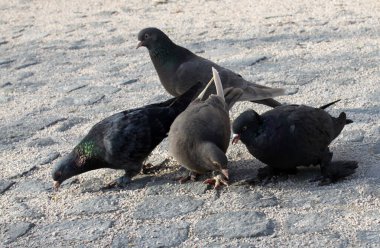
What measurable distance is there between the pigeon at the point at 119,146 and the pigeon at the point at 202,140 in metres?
0.20

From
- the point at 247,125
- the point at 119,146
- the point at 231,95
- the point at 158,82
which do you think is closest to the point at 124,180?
the point at 119,146

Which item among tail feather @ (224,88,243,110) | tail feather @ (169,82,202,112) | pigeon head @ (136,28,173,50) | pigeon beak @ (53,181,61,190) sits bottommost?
pigeon beak @ (53,181,61,190)

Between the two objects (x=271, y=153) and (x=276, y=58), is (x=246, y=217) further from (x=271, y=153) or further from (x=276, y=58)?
(x=276, y=58)

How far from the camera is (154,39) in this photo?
7.03 m

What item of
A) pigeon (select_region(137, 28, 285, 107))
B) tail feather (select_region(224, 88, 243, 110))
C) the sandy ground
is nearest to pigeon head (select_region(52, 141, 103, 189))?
the sandy ground

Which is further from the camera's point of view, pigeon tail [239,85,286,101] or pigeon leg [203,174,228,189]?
pigeon tail [239,85,286,101]

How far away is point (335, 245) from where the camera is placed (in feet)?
13.7

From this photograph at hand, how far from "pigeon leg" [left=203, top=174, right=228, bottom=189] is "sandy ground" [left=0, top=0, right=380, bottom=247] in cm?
8

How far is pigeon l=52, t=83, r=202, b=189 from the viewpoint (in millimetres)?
5375

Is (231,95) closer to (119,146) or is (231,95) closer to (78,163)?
(119,146)

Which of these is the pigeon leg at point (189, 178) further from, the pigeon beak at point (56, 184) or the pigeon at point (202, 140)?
the pigeon beak at point (56, 184)

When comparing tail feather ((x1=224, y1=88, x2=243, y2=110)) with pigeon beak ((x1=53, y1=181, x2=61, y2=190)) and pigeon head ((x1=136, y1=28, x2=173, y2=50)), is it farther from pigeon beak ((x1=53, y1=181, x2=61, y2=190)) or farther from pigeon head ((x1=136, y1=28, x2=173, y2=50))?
pigeon beak ((x1=53, y1=181, x2=61, y2=190))

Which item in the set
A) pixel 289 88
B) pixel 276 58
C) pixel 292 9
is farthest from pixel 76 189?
pixel 292 9

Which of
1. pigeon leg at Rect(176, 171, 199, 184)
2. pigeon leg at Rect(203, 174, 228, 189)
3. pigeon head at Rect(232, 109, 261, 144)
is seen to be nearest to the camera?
pigeon head at Rect(232, 109, 261, 144)
